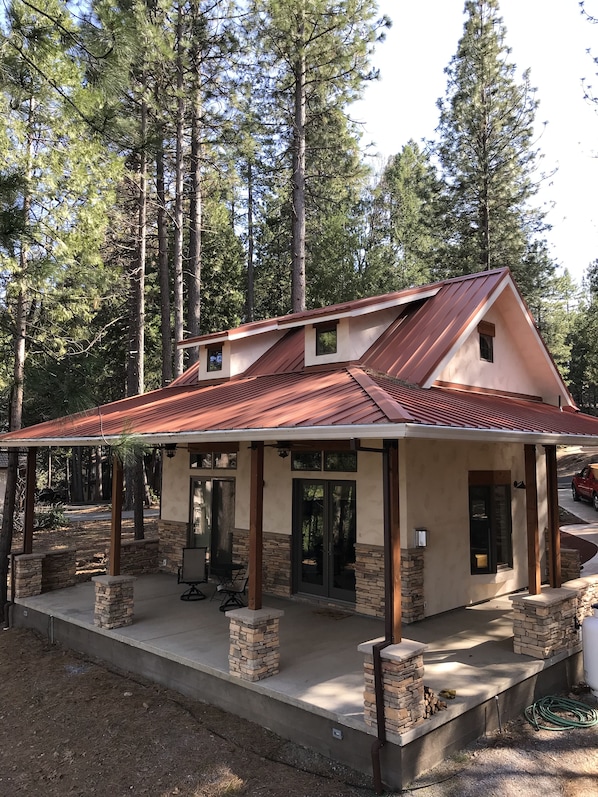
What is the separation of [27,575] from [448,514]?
757 cm

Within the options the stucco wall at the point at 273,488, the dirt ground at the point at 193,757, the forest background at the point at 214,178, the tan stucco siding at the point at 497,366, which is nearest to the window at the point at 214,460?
the stucco wall at the point at 273,488

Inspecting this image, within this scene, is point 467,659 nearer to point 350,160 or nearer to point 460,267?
point 350,160

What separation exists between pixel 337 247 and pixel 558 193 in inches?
345

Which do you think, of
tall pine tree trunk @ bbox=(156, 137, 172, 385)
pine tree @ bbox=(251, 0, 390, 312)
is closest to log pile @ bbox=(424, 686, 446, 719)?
pine tree @ bbox=(251, 0, 390, 312)

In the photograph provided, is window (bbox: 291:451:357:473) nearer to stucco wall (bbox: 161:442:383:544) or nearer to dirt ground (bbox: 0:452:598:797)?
stucco wall (bbox: 161:442:383:544)

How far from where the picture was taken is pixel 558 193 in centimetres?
2195

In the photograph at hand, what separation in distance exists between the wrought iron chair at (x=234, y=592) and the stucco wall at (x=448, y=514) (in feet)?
9.81

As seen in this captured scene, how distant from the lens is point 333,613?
880cm

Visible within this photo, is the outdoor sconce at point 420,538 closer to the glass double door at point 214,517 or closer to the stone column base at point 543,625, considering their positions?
the stone column base at point 543,625

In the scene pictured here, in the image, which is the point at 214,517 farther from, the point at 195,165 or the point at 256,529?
the point at 195,165

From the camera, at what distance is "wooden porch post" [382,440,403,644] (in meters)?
5.38

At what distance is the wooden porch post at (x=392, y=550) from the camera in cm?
538

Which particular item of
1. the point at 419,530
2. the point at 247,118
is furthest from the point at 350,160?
the point at 419,530

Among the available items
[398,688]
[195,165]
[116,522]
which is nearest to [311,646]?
[398,688]
